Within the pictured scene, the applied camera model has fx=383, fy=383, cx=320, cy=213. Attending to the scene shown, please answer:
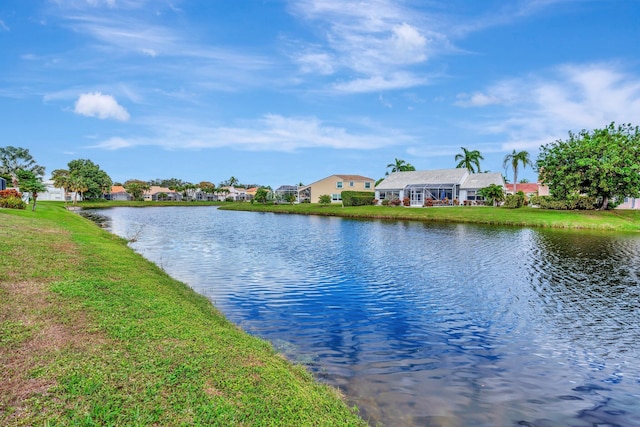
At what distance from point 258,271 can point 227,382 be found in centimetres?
1394

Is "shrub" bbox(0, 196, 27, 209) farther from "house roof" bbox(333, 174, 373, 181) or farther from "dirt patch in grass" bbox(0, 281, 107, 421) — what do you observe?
"house roof" bbox(333, 174, 373, 181)

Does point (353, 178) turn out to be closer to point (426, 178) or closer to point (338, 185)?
point (338, 185)

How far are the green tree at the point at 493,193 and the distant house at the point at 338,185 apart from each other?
1306 inches

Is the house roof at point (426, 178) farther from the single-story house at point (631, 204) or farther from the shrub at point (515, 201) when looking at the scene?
the single-story house at point (631, 204)

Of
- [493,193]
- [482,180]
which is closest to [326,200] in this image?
[482,180]

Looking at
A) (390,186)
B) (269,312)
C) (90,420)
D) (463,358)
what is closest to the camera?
(90,420)

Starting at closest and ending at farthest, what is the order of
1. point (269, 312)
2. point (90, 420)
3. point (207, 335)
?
point (90, 420) < point (207, 335) < point (269, 312)

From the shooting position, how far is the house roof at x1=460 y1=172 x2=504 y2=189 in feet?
242

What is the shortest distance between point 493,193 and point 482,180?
24.9ft

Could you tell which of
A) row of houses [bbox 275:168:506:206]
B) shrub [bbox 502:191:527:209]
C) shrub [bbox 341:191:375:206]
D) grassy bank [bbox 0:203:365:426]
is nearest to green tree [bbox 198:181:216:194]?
row of houses [bbox 275:168:506:206]

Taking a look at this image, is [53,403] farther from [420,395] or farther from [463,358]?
[463,358]

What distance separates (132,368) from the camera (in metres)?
6.38

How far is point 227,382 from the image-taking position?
21.0ft

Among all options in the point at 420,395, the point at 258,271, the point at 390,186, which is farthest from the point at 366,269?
the point at 390,186
